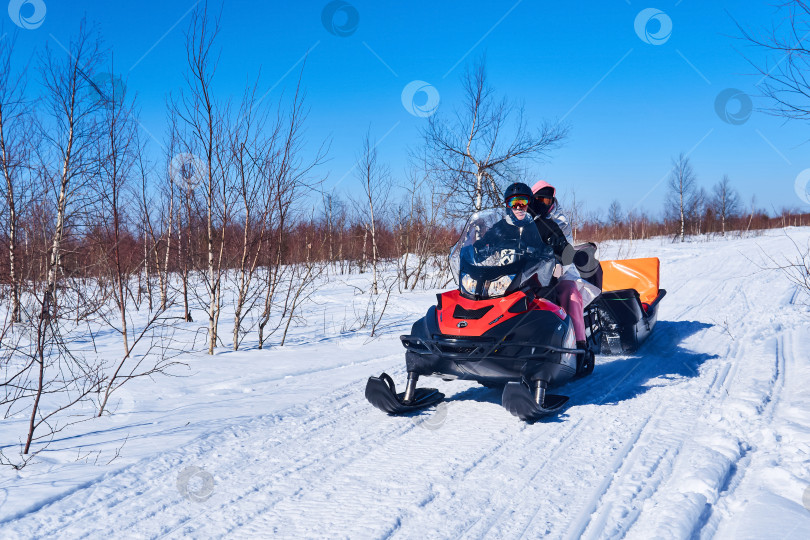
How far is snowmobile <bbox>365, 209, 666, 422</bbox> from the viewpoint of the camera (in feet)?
12.6

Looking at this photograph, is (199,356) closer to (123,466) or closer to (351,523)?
(123,466)

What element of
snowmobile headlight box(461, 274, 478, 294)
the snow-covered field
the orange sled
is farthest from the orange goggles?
the snow-covered field

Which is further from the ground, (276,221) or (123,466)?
(276,221)

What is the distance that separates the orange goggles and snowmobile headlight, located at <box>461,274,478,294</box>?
1089 millimetres

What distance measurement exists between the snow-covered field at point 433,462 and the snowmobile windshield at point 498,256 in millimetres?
1040

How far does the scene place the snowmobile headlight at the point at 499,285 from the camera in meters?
4.14

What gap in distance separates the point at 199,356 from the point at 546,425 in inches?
182

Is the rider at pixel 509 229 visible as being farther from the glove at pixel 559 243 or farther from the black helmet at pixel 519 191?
the glove at pixel 559 243

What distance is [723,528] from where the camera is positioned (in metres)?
2.35

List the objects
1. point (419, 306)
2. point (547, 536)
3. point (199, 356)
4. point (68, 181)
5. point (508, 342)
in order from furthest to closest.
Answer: point (419, 306)
point (68, 181)
point (199, 356)
point (508, 342)
point (547, 536)

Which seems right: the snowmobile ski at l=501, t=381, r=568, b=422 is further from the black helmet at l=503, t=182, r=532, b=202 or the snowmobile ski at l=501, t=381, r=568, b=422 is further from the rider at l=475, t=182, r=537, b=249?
the black helmet at l=503, t=182, r=532, b=202

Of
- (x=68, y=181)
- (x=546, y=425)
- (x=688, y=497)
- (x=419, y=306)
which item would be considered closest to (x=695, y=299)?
(x=419, y=306)

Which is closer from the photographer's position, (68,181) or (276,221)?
(276,221)
